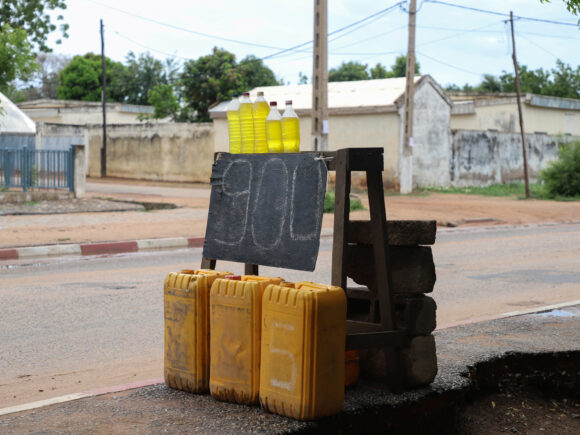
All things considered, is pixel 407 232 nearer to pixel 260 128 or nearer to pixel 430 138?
pixel 260 128

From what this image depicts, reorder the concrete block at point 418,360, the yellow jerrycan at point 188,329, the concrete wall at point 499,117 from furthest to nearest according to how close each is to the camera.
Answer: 1. the concrete wall at point 499,117
2. the concrete block at point 418,360
3. the yellow jerrycan at point 188,329

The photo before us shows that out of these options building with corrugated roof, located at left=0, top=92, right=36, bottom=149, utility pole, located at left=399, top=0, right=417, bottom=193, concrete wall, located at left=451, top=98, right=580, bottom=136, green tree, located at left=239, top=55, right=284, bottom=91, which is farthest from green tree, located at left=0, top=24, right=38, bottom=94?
green tree, located at left=239, top=55, right=284, bottom=91

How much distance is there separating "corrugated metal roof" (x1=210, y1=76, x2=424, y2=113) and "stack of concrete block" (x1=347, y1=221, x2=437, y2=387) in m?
25.8

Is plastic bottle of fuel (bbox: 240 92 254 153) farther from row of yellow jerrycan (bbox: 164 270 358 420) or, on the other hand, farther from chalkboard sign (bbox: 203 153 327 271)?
row of yellow jerrycan (bbox: 164 270 358 420)

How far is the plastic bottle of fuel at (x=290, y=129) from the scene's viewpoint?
4.46 m

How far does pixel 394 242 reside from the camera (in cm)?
431

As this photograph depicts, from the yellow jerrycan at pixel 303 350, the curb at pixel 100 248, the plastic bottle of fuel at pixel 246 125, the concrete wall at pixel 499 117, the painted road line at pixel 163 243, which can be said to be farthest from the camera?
the concrete wall at pixel 499 117

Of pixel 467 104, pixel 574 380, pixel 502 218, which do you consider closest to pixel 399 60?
pixel 467 104

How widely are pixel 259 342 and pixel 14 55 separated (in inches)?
763

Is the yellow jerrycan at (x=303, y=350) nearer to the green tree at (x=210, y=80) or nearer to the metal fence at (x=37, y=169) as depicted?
the metal fence at (x=37, y=169)

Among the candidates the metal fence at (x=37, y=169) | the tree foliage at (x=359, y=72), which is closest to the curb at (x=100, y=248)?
the metal fence at (x=37, y=169)

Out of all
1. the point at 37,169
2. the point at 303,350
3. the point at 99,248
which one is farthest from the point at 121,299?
the point at 37,169

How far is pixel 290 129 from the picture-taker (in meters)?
4.48

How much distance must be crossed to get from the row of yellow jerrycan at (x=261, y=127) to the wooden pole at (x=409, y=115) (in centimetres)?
2359
